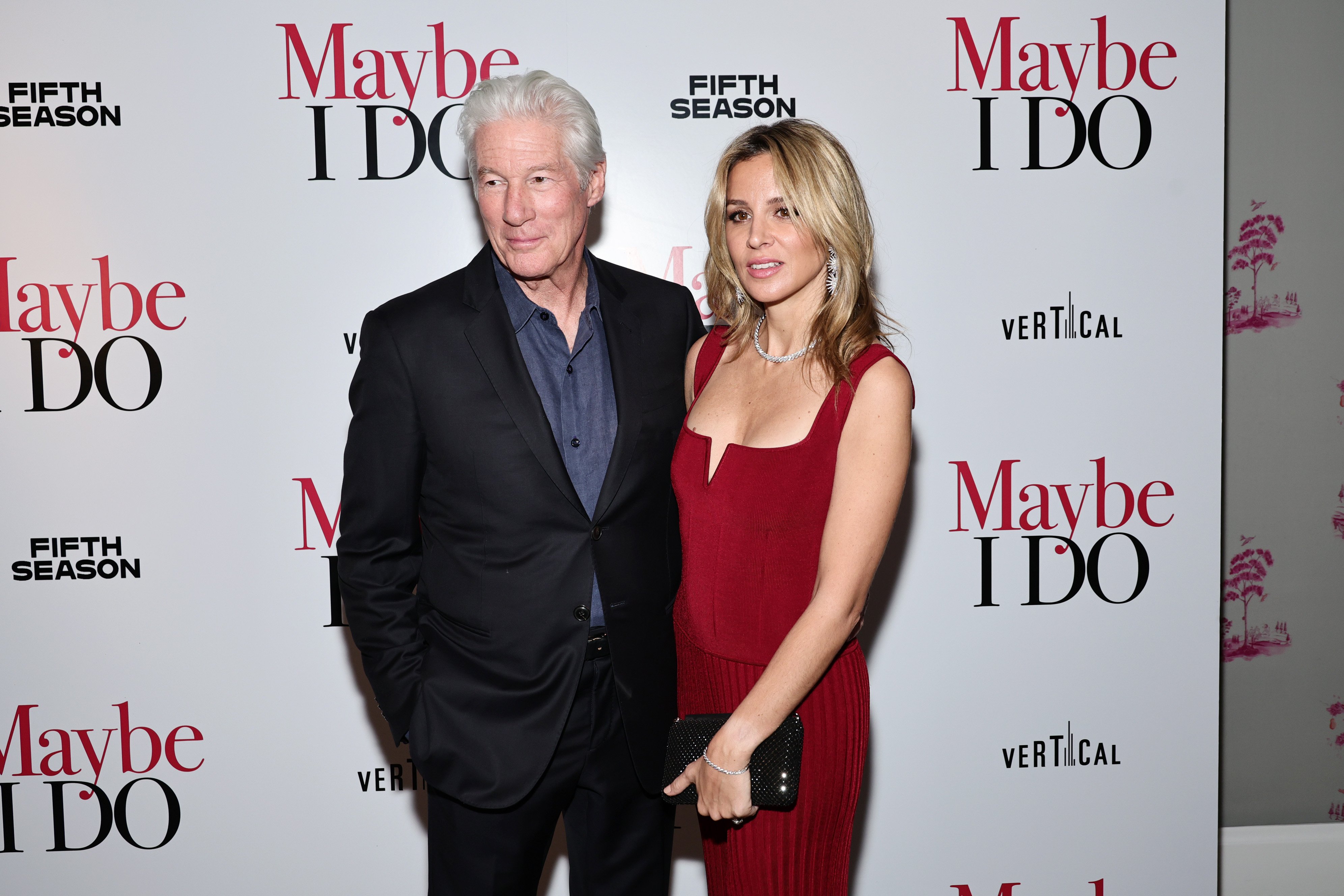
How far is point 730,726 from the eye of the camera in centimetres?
147

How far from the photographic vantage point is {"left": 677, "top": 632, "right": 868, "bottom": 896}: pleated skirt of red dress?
155 cm

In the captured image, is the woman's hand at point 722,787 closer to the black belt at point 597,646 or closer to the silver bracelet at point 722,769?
the silver bracelet at point 722,769

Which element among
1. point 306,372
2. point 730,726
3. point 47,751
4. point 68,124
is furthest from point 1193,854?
point 68,124

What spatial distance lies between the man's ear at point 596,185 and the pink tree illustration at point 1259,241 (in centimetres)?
204

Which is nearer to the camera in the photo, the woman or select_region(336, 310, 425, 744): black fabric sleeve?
the woman

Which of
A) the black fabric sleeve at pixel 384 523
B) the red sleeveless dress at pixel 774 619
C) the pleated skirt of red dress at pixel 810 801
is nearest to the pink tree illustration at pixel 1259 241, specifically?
the red sleeveless dress at pixel 774 619

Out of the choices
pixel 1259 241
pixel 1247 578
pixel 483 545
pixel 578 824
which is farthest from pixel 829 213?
pixel 1247 578

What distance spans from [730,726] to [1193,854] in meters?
1.99

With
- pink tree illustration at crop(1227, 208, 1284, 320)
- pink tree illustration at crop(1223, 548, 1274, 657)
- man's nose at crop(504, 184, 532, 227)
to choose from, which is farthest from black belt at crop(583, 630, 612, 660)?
pink tree illustration at crop(1227, 208, 1284, 320)

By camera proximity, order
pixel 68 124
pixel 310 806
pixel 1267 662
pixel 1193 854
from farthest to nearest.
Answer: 1. pixel 1267 662
2. pixel 1193 854
3. pixel 310 806
4. pixel 68 124

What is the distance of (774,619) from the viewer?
1542mm

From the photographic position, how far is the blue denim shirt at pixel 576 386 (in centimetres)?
166

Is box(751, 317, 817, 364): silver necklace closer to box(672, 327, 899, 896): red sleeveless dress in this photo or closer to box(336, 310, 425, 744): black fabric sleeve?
box(672, 327, 899, 896): red sleeveless dress

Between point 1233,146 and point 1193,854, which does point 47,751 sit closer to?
point 1193,854
